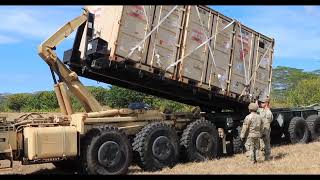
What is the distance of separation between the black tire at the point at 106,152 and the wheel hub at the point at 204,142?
2.20 metres

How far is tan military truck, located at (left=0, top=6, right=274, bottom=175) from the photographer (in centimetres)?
988

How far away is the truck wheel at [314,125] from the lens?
54.0 feet

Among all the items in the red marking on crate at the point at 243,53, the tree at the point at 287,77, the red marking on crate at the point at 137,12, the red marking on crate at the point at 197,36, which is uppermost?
the tree at the point at 287,77

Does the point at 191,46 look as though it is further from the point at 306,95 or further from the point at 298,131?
the point at 306,95

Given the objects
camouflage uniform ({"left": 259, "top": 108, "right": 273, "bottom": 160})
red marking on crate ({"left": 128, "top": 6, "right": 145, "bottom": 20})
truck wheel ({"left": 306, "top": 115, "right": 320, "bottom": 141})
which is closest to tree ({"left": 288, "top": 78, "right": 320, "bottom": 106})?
truck wheel ({"left": 306, "top": 115, "right": 320, "bottom": 141})

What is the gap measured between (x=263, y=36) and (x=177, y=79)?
3.84 meters

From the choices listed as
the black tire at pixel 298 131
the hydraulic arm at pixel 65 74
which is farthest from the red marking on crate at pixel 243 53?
the hydraulic arm at pixel 65 74

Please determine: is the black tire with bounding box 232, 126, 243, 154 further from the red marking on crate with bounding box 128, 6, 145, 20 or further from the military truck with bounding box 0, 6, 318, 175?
the red marking on crate with bounding box 128, 6, 145, 20

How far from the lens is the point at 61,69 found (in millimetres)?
10836

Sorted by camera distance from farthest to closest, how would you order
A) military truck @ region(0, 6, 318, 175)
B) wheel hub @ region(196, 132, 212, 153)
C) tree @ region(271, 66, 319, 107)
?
1. tree @ region(271, 66, 319, 107)
2. wheel hub @ region(196, 132, 212, 153)
3. military truck @ region(0, 6, 318, 175)

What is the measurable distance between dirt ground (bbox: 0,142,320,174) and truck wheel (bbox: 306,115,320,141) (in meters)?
3.19

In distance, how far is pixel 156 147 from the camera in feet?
36.0

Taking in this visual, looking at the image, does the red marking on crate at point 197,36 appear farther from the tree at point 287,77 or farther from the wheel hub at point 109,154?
the tree at point 287,77

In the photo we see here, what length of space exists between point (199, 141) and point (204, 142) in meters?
0.18
